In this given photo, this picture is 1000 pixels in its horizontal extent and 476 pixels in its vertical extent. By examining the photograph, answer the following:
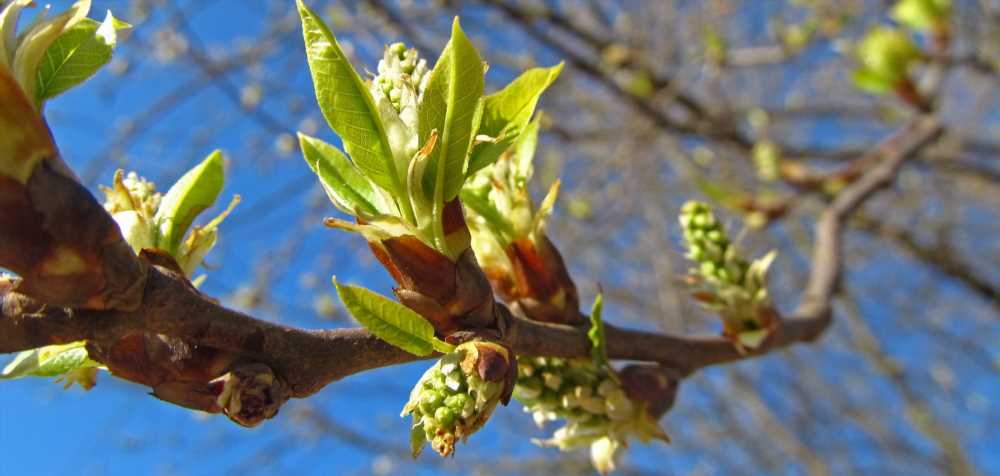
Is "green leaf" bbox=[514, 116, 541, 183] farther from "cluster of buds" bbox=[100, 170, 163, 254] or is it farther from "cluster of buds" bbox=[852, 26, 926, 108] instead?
"cluster of buds" bbox=[852, 26, 926, 108]

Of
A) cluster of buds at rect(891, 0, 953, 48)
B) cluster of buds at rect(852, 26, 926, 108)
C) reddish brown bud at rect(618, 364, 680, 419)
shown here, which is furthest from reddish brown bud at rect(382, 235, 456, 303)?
cluster of buds at rect(891, 0, 953, 48)

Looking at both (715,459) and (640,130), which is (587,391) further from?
(715,459)

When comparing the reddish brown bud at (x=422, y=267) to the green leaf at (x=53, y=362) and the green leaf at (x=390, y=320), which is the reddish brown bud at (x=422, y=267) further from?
the green leaf at (x=53, y=362)

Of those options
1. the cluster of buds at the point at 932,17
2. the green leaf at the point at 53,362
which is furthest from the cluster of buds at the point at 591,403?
the cluster of buds at the point at 932,17

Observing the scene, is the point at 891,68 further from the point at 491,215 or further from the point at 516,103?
the point at 516,103

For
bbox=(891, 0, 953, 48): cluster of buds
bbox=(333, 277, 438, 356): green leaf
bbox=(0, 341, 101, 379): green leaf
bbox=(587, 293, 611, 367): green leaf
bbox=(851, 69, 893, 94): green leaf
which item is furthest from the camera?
bbox=(891, 0, 953, 48): cluster of buds

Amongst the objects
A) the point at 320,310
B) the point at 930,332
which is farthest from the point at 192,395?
the point at 930,332

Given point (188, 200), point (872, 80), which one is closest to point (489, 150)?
point (188, 200)
